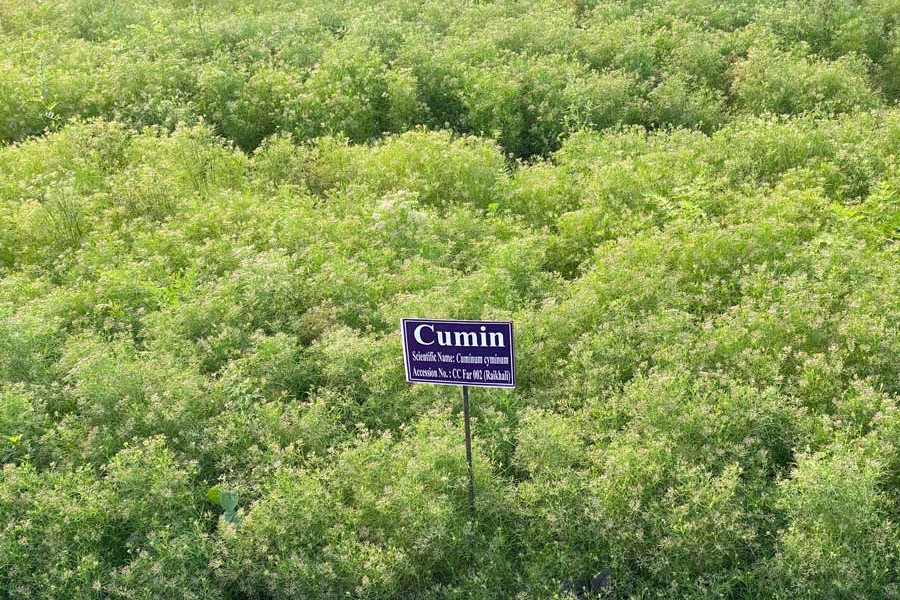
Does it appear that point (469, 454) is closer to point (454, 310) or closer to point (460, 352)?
point (460, 352)

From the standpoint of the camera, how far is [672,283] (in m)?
6.29

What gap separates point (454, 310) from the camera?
611 centimetres

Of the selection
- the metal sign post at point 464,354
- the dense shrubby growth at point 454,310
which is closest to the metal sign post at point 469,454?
the metal sign post at point 464,354

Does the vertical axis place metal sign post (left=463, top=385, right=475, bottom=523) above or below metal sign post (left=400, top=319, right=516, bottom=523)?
below

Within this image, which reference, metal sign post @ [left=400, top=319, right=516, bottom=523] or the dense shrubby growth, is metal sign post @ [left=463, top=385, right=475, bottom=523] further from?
the dense shrubby growth

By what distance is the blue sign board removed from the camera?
473 centimetres

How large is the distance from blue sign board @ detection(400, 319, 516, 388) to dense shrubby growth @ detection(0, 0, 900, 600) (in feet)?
1.50

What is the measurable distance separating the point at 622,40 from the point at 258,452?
7947 mm

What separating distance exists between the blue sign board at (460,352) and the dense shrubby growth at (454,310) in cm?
46

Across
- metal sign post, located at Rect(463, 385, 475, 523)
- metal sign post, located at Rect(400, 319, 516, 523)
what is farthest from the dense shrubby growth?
metal sign post, located at Rect(400, 319, 516, 523)

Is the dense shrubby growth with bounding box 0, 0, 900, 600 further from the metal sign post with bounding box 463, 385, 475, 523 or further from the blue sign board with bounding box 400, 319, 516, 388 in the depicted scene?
the blue sign board with bounding box 400, 319, 516, 388

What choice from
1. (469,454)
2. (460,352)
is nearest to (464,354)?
(460,352)

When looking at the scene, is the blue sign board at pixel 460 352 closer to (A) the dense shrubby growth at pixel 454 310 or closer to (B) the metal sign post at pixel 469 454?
(B) the metal sign post at pixel 469 454

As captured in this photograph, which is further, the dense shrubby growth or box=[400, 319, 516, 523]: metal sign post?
box=[400, 319, 516, 523]: metal sign post
